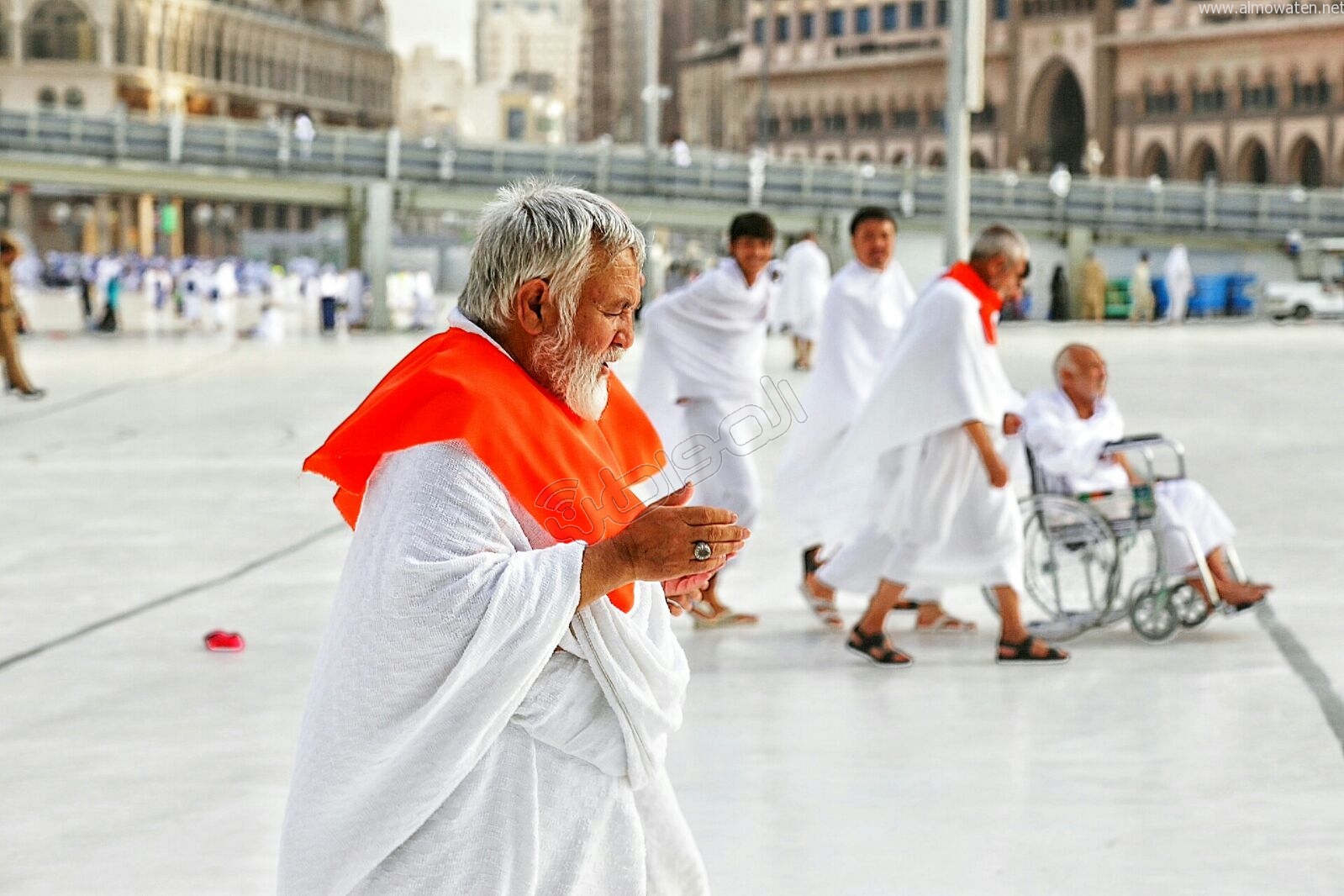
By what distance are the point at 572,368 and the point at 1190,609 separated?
17.7 ft

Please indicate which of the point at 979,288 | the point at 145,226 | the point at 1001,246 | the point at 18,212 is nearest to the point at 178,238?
the point at 145,226

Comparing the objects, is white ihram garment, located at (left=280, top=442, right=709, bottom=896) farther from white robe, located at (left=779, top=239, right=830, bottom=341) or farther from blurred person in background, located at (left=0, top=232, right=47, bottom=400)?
white robe, located at (left=779, top=239, right=830, bottom=341)

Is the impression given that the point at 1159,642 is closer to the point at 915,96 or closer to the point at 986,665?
the point at 986,665

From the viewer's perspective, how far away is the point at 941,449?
7031 millimetres

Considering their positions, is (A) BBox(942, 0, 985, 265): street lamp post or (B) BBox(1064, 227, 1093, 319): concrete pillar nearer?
(A) BBox(942, 0, 985, 265): street lamp post

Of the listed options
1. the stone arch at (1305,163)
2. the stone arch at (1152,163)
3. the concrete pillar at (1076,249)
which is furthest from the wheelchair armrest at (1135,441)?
the stone arch at (1152,163)

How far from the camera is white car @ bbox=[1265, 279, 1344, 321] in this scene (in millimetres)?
42156

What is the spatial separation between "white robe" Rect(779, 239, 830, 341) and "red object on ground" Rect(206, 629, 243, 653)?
1799 centimetres

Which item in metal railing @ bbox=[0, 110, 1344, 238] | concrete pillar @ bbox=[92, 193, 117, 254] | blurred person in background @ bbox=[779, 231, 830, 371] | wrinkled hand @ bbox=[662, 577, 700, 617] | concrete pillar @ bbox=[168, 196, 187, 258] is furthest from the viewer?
concrete pillar @ bbox=[168, 196, 187, 258]

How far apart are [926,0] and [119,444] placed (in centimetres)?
7059

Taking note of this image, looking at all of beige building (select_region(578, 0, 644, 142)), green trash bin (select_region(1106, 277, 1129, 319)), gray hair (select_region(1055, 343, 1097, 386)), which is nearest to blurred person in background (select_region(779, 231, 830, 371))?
gray hair (select_region(1055, 343, 1097, 386))

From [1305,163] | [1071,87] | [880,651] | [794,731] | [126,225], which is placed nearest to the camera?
[794,731]

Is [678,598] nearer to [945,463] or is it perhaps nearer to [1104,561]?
[945,463]

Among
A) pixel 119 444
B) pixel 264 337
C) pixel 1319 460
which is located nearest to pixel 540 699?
pixel 1319 460
